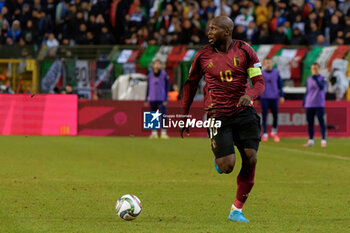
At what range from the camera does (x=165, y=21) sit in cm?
2677

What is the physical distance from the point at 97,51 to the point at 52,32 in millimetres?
2864

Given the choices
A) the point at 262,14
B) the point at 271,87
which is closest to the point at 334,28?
the point at 262,14

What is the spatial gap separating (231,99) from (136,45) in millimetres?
18444

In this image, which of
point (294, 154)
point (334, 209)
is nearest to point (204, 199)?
point (334, 209)

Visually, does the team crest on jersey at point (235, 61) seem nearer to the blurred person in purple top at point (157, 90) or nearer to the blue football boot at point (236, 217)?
the blue football boot at point (236, 217)

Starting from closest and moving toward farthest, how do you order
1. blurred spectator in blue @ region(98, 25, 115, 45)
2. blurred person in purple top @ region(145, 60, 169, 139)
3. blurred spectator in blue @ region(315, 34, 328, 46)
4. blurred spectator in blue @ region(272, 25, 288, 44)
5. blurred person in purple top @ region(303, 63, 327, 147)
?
blurred person in purple top @ region(303, 63, 327, 147) → blurred person in purple top @ region(145, 60, 169, 139) → blurred spectator in blue @ region(315, 34, 328, 46) → blurred spectator in blue @ region(272, 25, 288, 44) → blurred spectator in blue @ region(98, 25, 115, 45)

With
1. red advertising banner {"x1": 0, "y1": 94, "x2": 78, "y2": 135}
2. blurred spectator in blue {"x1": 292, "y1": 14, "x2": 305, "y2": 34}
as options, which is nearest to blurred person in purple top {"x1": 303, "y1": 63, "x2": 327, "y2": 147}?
red advertising banner {"x1": 0, "y1": 94, "x2": 78, "y2": 135}

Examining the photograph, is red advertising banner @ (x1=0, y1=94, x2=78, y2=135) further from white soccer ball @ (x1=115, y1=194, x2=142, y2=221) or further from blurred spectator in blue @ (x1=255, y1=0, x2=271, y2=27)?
white soccer ball @ (x1=115, y1=194, x2=142, y2=221)

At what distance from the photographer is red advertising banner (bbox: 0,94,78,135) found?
21125 millimetres

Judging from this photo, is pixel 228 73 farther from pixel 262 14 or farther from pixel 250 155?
pixel 262 14

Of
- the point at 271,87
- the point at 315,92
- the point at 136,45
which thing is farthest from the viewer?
the point at 136,45

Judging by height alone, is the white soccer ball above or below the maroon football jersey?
below

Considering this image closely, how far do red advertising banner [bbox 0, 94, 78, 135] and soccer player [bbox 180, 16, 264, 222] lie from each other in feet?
46.4

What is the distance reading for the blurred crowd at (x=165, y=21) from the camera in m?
25.9
